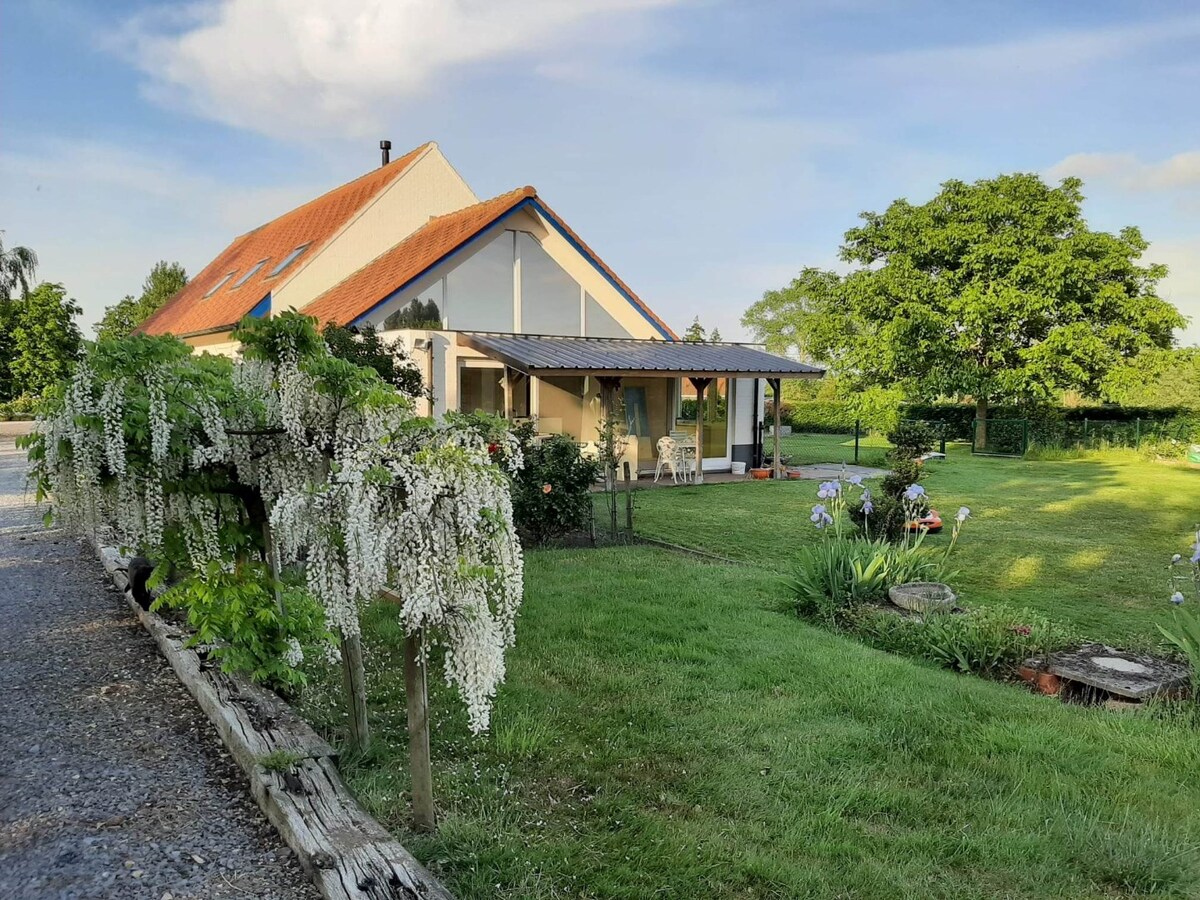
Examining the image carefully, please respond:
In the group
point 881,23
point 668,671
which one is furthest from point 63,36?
point 668,671

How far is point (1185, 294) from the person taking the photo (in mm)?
25297

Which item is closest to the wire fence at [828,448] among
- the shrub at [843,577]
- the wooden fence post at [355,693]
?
the shrub at [843,577]

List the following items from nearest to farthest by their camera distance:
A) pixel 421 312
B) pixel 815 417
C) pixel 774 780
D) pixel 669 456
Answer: pixel 774 780 < pixel 421 312 < pixel 669 456 < pixel 815 417

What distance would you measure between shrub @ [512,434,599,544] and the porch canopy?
420 centimetres

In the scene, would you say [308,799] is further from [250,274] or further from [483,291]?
[250,274]

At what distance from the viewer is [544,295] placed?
1684 cm

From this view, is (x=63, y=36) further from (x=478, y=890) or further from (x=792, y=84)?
(x=478, y=890)

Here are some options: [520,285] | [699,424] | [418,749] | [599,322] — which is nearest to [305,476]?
[418,749]

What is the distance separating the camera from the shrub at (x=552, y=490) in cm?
906

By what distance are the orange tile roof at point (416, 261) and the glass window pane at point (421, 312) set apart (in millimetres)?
536

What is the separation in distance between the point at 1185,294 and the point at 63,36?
30651mm

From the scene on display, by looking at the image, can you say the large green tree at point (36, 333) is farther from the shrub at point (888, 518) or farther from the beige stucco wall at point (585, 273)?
the shrub at point (888, 518)

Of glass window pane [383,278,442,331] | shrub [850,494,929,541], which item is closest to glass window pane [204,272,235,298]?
glass window pane [383,278,442,331]

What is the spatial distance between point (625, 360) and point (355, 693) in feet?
38.8
